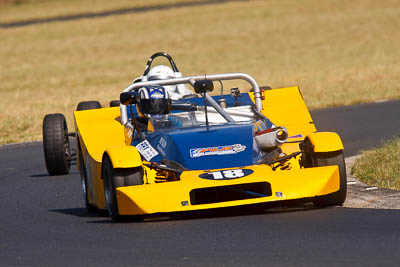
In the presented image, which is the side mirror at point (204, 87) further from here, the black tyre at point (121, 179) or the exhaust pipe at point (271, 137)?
the black tyre at point (121, 179)

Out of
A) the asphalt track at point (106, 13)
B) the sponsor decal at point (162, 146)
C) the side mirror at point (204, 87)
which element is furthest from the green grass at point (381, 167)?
the asphalt track at point (106, 13)

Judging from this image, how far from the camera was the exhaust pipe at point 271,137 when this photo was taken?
8859 millimetres

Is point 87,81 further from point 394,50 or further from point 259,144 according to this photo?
point 259,144

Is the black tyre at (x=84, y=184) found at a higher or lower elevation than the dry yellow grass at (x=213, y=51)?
higher

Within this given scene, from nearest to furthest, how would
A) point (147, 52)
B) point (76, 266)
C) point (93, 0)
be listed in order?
point (76, 266) → point (147, 52) → point (93, 0)

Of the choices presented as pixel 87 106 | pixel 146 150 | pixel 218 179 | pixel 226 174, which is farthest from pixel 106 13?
pixel 218 179

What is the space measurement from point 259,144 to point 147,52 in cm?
2951

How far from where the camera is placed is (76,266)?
654 centimetres

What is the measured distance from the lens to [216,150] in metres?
8.62

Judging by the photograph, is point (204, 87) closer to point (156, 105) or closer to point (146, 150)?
point (156, 105)

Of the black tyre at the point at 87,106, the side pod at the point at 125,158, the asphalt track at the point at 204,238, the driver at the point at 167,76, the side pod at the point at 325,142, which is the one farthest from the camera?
the driver at the point at 167,76

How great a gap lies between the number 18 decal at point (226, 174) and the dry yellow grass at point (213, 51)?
33.6 ft

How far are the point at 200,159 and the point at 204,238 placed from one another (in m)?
1.36

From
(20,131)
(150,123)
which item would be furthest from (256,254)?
(20,131)
